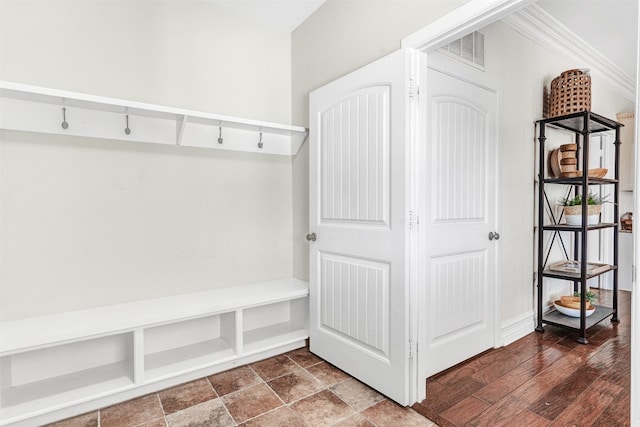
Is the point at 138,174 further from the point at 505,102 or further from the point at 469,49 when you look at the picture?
the point at 505,102

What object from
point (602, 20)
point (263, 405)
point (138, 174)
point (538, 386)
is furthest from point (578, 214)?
point (138, 174)

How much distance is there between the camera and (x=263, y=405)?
1876mm

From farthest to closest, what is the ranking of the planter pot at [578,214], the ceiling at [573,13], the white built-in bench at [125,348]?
the planter pot at [578,214] < the ceiling at [573,13] < the white built-in bench at [125,348]

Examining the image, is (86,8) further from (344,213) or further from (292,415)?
(292,415)

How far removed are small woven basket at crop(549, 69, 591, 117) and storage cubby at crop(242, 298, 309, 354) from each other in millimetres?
2545

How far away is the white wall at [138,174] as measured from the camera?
6.18 ft

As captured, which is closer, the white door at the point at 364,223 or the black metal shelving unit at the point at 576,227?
the white door at the point at 364,223

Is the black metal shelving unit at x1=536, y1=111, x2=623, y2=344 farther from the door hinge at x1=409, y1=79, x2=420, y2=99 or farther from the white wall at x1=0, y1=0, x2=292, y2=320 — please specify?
the white wall at x1=0, y1=0, x2=292, y2=320

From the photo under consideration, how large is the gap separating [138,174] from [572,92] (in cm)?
325

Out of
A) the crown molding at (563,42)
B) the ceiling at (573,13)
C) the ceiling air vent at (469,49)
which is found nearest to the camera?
the ceiling air vent at (469,49)

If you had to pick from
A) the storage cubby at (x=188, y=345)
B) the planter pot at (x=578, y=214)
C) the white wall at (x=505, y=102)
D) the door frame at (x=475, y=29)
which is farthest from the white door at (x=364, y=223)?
the planter pot at (x=578, y=214)

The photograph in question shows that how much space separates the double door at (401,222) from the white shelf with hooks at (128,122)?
44 cm

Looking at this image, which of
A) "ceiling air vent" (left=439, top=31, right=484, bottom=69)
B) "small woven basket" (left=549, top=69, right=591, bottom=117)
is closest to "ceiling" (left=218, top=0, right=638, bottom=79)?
"small woven basket" (left=549, top=69, right=591, bottom=117)

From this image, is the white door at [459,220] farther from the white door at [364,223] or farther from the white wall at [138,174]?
the white wall at [138,174]
